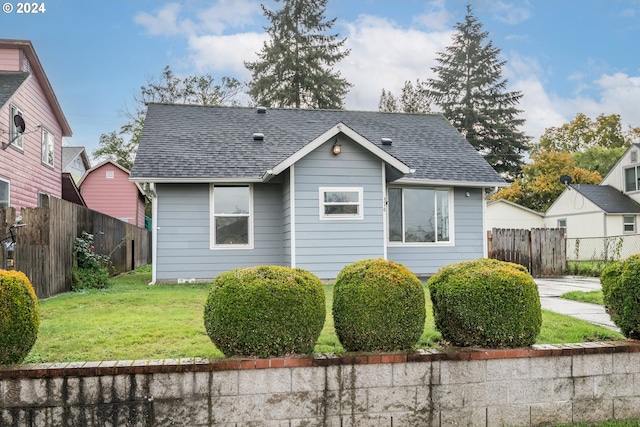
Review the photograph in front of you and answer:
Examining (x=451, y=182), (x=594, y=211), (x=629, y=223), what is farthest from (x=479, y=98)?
(x=451, y=182)

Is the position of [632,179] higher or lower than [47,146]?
lower

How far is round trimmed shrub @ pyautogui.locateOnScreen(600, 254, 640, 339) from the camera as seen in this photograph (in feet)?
13.2

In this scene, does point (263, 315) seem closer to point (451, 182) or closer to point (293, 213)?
point (293, 213)

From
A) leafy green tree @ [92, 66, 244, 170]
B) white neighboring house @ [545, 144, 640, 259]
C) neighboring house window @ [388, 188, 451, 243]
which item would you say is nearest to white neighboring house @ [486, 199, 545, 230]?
white neighboring house @ [545, 144, 640, 259]

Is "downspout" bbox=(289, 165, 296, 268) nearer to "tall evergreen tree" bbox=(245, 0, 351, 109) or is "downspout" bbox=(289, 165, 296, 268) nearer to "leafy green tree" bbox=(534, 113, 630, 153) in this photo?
"tall evergreen tree" bbox=(245, 0, 351, 109)

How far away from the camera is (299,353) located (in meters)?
3.58

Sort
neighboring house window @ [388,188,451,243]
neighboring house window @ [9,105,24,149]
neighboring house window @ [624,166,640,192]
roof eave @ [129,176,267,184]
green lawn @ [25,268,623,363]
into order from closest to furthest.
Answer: green lawn @ [25,268,623,363]
roof eave @ [129,176,267,184]
neighboring house window @ [388,188,451,243]
neighboring house window @ [9,105,24,149]
neighboring house window @ [624,166,640,192]

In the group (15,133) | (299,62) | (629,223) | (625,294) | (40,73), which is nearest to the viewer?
(625,294)

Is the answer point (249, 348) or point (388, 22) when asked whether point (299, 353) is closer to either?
point (249, 348)

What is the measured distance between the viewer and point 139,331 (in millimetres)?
5230

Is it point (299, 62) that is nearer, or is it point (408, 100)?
point (299, 62)

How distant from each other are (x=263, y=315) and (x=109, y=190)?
25.3 meters

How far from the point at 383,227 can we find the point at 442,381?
7253 mm

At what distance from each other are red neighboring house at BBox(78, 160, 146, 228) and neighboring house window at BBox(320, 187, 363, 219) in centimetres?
1825
